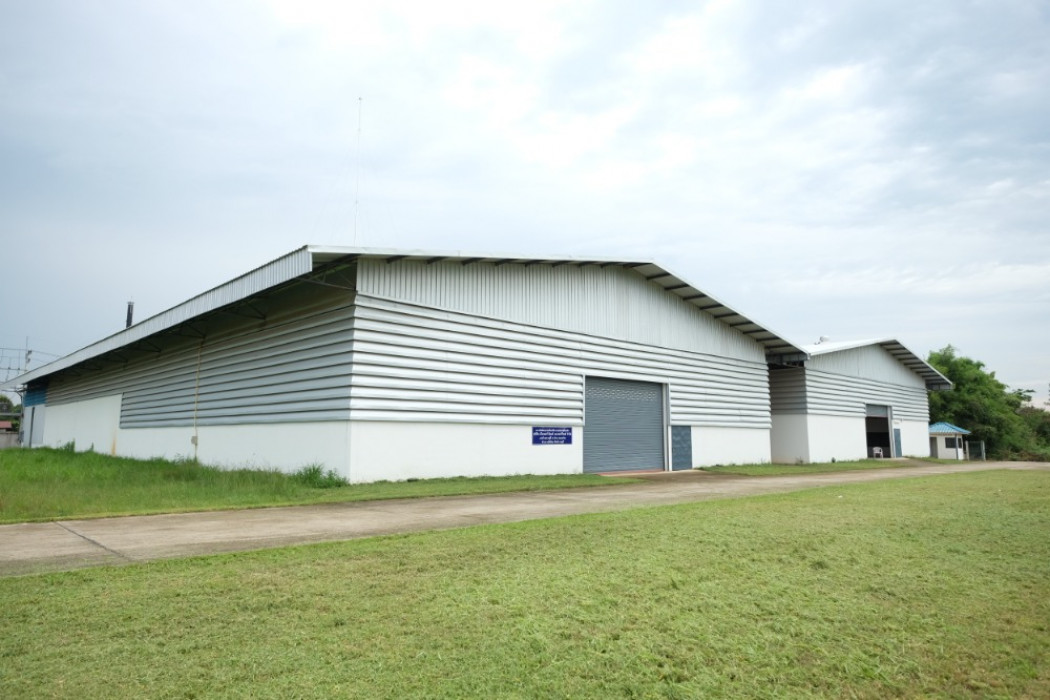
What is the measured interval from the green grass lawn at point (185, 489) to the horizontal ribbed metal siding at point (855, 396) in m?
16.2

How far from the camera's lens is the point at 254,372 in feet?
57.9

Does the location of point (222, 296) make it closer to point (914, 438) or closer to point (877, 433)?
point (914, 438)

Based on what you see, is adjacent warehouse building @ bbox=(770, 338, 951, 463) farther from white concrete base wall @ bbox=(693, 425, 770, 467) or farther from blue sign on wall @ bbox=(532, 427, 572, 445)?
blue sign on wall @ bbox=(532, 427, 572, 445)

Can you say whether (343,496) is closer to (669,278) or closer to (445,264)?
(445,264)

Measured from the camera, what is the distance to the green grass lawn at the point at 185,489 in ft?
31.5

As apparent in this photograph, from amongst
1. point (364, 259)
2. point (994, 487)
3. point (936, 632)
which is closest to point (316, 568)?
point (936, 632)

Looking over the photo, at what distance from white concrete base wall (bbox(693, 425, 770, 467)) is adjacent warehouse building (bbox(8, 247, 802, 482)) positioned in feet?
0.23

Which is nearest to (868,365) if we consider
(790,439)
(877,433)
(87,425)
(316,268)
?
(790,439)

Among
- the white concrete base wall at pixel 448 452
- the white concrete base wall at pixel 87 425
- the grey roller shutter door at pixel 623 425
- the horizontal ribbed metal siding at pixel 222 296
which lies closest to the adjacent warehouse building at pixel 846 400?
the grey roller shutter door at pixel 623 425

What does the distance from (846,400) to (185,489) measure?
28006 millimetres

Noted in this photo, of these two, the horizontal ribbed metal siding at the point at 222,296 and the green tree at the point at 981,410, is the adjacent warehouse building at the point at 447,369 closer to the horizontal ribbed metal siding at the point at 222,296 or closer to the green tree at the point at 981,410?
the horizontal ribbed metal siding at the point at 222,296

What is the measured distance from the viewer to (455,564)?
551cm

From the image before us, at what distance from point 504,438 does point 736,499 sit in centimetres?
692

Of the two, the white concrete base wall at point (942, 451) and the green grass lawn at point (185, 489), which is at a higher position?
the white concrete base wall at point (942, 451)
